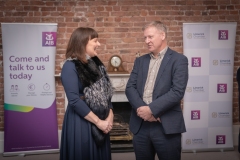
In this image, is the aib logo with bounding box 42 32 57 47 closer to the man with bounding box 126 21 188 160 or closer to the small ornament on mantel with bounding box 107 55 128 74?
the small ornament on mantel with bounding box 107 55 128 74

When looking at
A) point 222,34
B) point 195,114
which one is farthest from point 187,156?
point 222,34

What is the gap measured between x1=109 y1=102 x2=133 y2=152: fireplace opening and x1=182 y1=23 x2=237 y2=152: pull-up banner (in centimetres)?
83

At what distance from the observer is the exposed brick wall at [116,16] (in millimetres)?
4223

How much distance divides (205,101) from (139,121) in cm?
222

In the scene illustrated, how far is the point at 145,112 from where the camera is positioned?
215 cm

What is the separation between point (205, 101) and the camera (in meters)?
4.23

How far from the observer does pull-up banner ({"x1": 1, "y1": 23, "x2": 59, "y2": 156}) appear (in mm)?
4020

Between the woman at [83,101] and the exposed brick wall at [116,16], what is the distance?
2239 millimetres

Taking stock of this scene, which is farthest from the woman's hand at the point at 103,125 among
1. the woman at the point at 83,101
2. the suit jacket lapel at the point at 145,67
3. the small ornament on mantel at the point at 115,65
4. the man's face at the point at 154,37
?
the small ornament on mantel at the point at 115,65

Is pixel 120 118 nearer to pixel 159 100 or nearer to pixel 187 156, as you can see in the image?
pixel 187 156

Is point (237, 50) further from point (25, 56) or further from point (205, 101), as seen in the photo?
point (25, 56)

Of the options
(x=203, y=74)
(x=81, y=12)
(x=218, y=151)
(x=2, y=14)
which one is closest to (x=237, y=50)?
(x=203, y=74)

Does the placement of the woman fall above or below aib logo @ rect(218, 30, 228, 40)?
below

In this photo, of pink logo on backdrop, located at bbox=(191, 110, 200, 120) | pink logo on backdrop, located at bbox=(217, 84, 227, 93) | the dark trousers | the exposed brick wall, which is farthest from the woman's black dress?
pink logo on backdrop, located at bbox=(217, 84, 227, 93)
